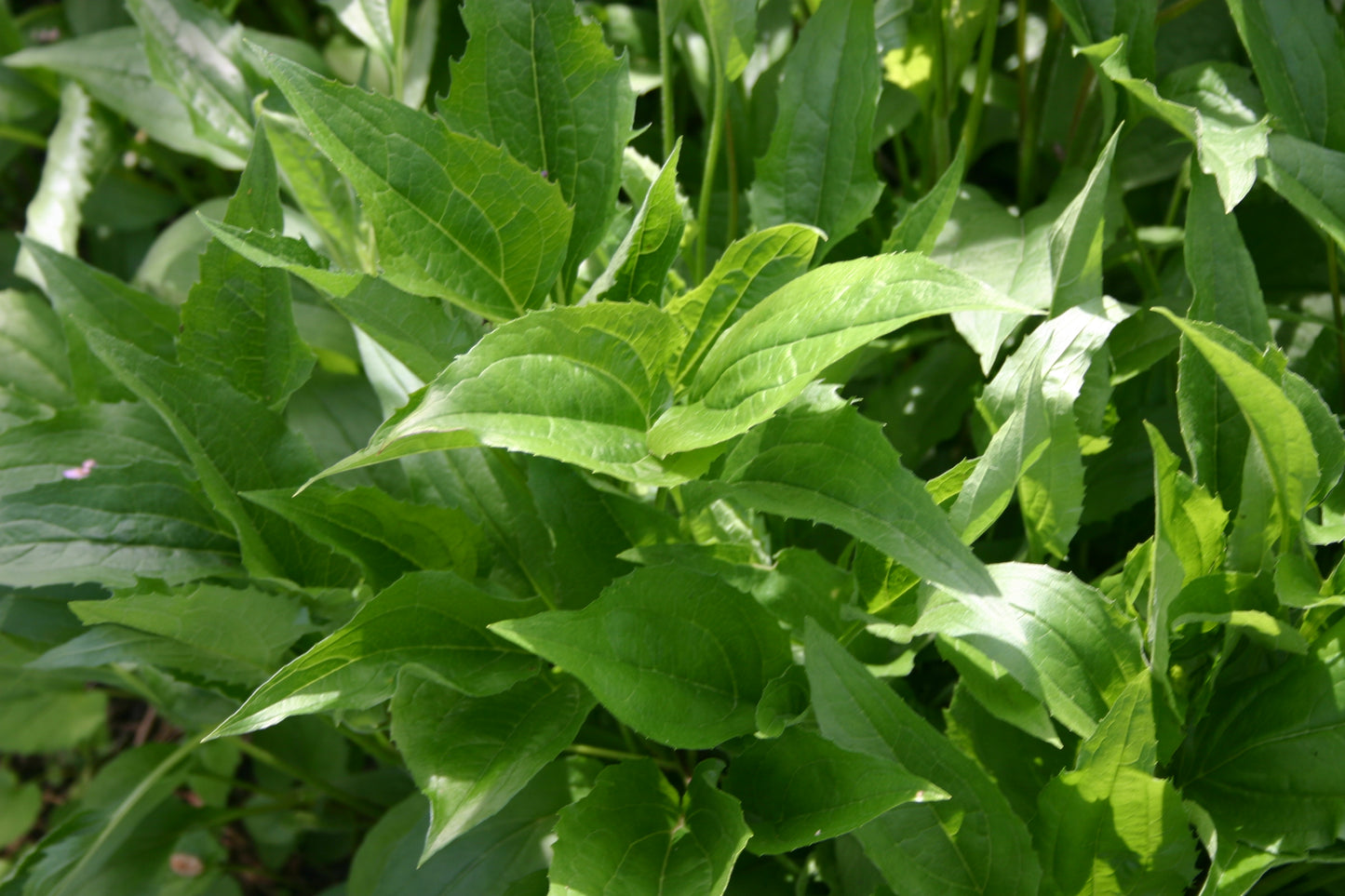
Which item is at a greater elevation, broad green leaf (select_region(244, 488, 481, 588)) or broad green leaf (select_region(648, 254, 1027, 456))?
broad green leaf (select_region(648, 254, 1027, 456))

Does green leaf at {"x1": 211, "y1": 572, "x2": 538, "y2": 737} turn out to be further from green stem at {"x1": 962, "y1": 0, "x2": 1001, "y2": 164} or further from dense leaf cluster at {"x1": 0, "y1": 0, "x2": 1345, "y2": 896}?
green stem at {"x1": 962, "y1": 0, "x2": 1001, "y2": 164}

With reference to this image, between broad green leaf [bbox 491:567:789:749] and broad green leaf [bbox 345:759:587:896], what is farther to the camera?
broad green leaf [bbox 345:759:587:896]

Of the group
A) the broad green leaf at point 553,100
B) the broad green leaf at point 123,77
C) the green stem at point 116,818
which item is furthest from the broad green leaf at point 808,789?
the broad green leaf at point 123,77

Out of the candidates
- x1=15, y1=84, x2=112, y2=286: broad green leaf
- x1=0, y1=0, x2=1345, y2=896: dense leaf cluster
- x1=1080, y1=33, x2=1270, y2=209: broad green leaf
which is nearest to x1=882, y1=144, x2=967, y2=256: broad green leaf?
x1=0, y1=0, x2=1345, y2=896: dense leaf cluster

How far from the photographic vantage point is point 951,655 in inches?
24.3

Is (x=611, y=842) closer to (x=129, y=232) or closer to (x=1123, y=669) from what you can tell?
(x=1123, y=669)

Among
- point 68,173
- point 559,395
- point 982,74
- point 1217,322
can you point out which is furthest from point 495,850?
point 68,173

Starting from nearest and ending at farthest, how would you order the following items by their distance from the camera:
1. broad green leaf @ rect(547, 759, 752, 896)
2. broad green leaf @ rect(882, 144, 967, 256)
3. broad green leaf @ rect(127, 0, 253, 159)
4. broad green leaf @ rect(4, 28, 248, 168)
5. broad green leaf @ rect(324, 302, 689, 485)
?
broad green leaf @ rect(324, 302, 689, 485) → broad green leaf @ rect(547, 759, 752, 896) → broad green leaf @ rect(882, 144, 967, 256) → broad green leaf @ rect(127, 0, 253, 159) → broad green leaf @ rect(4, 28, 248, 168)

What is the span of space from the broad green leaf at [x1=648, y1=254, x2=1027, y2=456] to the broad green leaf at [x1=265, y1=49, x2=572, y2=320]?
0.42 ft

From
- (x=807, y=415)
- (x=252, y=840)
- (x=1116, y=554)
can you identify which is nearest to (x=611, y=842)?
(x=807, y=415)

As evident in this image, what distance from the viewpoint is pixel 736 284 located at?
0.63 metres

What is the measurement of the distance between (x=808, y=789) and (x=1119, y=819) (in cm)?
16

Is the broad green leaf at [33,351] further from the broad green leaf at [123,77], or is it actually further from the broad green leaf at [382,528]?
the broad green leaf at [382,528]

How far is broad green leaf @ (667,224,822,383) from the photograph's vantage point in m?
0.61
